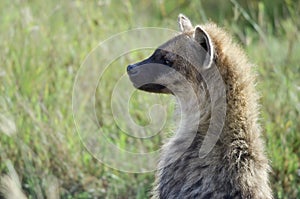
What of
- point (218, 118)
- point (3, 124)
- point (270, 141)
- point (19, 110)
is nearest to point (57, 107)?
point (19, 110)

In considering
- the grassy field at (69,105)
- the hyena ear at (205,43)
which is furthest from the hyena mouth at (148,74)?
the grassy field at (69,105)

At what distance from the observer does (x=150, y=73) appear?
14.6 ft

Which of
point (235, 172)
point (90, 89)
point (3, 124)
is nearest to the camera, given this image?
point (235, 172)

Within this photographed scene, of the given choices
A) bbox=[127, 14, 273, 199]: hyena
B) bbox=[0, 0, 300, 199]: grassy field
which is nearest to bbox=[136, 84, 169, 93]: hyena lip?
bbox=[127, 14, 273, 199]: hyena

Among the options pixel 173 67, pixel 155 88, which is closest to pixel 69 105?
pixel 155 88

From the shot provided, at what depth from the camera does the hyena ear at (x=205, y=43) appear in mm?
4207

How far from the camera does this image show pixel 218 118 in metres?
4.29

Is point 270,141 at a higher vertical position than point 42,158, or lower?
lower

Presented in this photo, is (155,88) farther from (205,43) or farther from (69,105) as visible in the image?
(69,105)

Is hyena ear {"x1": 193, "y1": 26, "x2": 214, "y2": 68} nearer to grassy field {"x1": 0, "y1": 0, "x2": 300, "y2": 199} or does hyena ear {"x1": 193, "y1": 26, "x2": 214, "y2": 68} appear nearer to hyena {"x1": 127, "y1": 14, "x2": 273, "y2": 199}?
hyena {"x1": 127, "y1": 14, "x2": 273, "y2": 199}

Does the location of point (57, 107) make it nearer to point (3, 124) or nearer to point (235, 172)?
point (3, 124)

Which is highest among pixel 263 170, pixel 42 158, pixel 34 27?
pixel 34 27

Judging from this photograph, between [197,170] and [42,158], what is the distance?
5.00 ft

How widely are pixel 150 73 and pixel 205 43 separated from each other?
1.12ft
